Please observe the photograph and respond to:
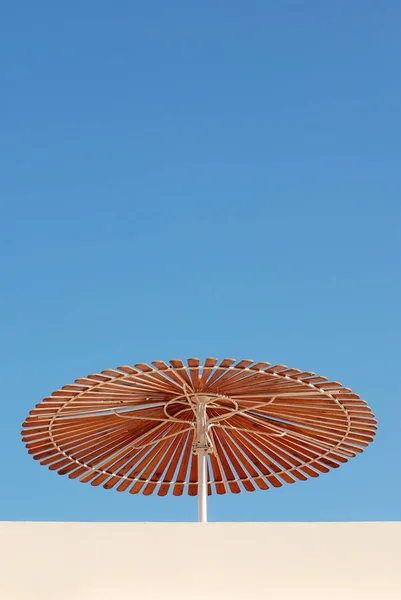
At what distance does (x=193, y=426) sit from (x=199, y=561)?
5.18m

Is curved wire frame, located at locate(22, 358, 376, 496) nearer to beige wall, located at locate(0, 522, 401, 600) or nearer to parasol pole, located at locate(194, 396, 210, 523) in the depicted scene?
parasol pole, located at locate(194, 396, 210, 523)

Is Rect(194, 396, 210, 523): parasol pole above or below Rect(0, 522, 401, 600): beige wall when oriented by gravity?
above

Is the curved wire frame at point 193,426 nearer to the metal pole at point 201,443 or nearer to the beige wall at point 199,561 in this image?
the metal pole at point 201,443

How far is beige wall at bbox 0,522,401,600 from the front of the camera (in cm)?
703

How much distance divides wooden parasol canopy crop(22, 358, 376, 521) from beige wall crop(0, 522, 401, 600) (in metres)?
3.21

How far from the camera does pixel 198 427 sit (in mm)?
11953

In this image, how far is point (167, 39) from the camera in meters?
18.0

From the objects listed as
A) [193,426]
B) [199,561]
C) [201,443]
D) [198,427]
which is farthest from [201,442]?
[199,561]

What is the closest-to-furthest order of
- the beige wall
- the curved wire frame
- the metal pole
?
1. the beige wall
2. the curved wire frame
3. the metal pole

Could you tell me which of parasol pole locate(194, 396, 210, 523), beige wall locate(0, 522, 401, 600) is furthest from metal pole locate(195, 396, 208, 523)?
beige wall locate(0, 522, 401, 600)

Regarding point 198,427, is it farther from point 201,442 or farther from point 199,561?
point 199,561

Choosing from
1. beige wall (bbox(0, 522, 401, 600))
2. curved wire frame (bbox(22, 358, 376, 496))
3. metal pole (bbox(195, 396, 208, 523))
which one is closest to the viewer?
beige wall (bbox(0, 522, 401, 600))
